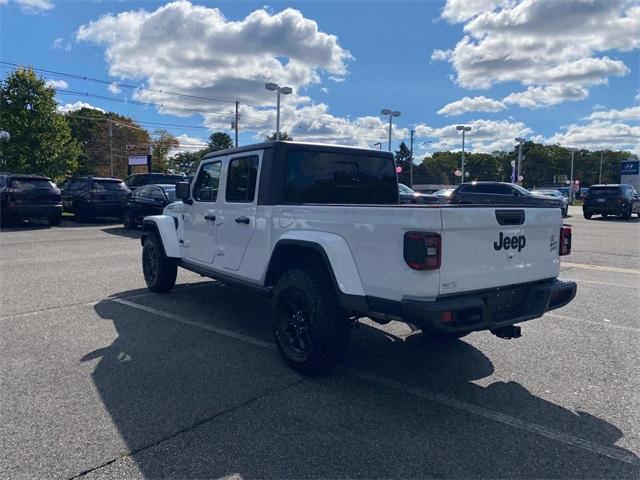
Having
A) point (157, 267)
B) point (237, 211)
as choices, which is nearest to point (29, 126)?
point (157, 267)

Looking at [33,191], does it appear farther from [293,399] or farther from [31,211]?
[293,399]

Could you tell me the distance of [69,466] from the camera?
9.31 feet

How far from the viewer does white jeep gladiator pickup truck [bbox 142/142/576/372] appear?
3.41 metres

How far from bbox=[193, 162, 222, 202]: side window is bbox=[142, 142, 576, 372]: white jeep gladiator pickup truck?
0.03 meters

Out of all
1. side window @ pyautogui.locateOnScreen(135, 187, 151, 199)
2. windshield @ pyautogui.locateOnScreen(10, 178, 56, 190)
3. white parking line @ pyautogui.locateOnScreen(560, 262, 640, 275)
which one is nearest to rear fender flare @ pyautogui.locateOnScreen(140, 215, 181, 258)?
white parking line @ pyautogui.locateOnScreen(560, 262, 640, 275)

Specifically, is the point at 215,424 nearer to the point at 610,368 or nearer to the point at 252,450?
the point at 252,450

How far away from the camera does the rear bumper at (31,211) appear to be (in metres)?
15.9

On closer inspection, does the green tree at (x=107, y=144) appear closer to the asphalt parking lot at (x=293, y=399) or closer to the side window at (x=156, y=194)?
the side window at (x=156, y=194)

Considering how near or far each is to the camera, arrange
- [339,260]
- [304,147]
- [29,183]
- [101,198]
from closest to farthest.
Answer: [339,260] < [304,147] < [29,183] < [101,198]

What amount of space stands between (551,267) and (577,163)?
123m

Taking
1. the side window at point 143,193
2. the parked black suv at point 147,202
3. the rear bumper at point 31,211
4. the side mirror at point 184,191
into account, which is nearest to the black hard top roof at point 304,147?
the side mirror at point 184,191

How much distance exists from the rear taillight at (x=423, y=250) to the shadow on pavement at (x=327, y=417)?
1070 mm

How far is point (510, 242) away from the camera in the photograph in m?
3.83

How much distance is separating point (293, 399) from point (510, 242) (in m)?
2.00
